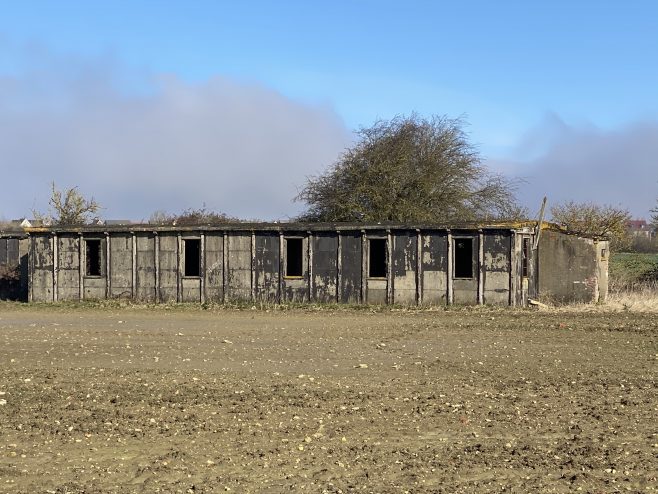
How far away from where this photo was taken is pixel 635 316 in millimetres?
21812

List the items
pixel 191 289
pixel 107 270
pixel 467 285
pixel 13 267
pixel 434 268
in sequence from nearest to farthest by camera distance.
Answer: pixel 467 285
pixel 434 268
pixel 191 289
pixel 107 270
pixel 13 267

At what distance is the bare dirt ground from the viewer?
6531 millimetres

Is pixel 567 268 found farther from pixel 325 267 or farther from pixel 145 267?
pixel 145 267

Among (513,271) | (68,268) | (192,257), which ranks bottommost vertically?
(513,271)

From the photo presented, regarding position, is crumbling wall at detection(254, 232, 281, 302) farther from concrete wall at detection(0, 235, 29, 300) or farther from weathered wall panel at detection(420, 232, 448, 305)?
concrete wall at detection(0, 235, 29, 300)

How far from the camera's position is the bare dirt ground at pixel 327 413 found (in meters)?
6.53

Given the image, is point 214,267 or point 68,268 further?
point 68,268

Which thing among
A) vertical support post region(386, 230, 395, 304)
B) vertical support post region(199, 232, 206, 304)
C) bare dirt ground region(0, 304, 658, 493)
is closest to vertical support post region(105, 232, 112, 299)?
vertical support post region(199, 232, 206, 304)

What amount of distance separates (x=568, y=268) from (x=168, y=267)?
14.5m

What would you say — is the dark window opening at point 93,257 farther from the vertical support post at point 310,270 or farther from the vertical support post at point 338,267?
the vertical support post at point 338,267

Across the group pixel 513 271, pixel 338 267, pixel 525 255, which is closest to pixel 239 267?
pixel 338 267

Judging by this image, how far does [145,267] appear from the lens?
1068 inches

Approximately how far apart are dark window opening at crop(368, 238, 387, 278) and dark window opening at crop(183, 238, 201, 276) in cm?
637

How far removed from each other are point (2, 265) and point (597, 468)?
30.4 meters
